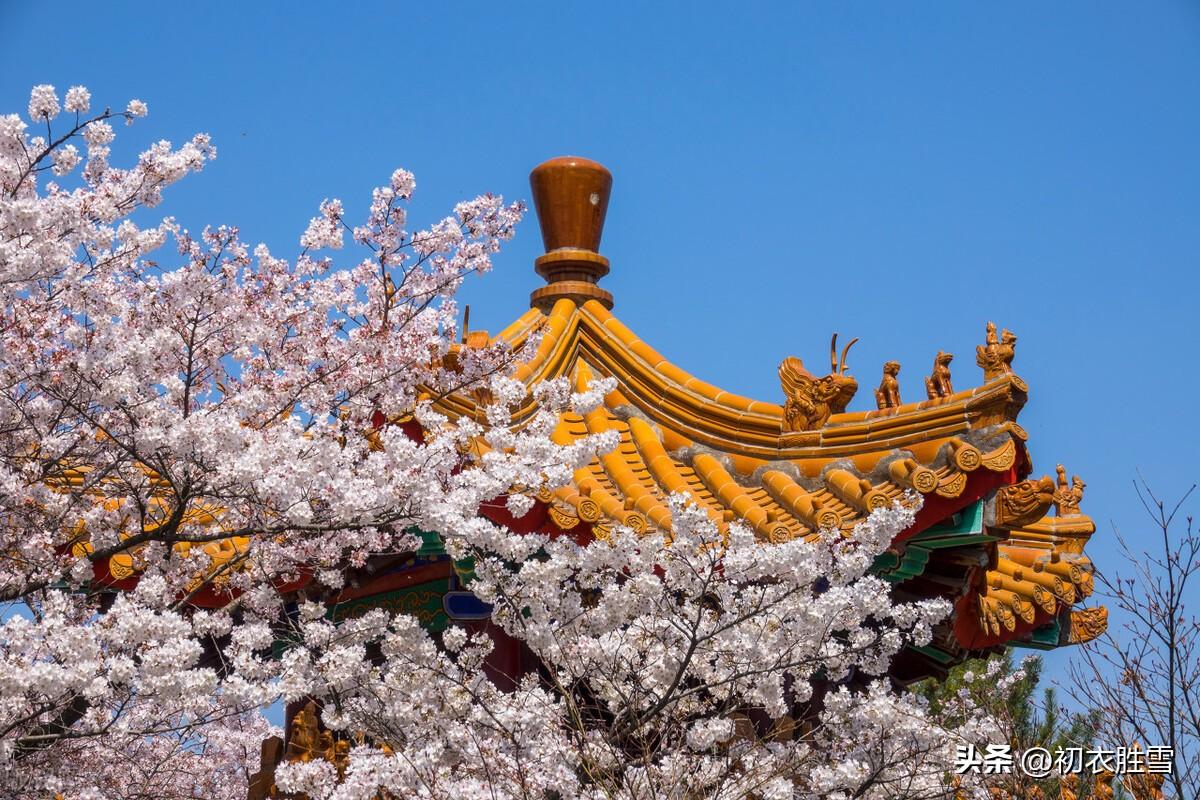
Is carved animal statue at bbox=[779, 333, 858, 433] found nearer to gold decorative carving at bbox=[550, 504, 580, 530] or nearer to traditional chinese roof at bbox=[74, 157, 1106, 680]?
traditional chinese roof at bbox=[74, 157, 1106, 680]

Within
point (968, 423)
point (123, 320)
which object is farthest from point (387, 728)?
point (968, 423)

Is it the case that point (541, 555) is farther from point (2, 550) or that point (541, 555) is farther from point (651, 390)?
point (2, 550)

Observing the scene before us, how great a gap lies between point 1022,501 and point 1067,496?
5.02 metres

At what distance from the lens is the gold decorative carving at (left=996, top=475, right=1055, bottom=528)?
9695 mm

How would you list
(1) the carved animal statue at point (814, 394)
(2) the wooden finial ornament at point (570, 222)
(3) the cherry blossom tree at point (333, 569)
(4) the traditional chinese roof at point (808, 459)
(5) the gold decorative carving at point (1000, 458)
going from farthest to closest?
(2) the wooden finial ornament at point (570, 222) → (1) the carved animal statue at point (814, 394) → (4) the traditional chinese roof at point (808, 459) → (5) the gold decorative carving at point (1000, 458) → (3) the cherry blossom tree at point (333, 569)

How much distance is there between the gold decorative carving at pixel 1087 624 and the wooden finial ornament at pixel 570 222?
4.87 metres

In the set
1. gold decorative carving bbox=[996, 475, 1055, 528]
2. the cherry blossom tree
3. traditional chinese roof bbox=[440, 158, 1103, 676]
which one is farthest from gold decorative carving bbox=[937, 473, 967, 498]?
the cherry blossom tree

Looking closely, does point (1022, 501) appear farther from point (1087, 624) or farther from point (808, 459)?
point (1087, 624)

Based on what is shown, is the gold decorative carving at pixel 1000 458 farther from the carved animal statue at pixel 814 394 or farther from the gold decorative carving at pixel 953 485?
the carved animal statue at pixel 814 394

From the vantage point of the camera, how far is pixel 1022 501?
9703 mm

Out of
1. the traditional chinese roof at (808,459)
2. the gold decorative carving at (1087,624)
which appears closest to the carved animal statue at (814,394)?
the traditional chinese roof at (808,459)

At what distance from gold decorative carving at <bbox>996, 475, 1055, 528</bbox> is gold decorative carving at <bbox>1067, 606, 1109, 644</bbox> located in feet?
12.9

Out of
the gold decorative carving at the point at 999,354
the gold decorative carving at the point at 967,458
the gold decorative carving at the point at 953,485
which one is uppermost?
the gold decorative carving at the point at 999,354

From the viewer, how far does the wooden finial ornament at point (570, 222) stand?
42.6 feet
